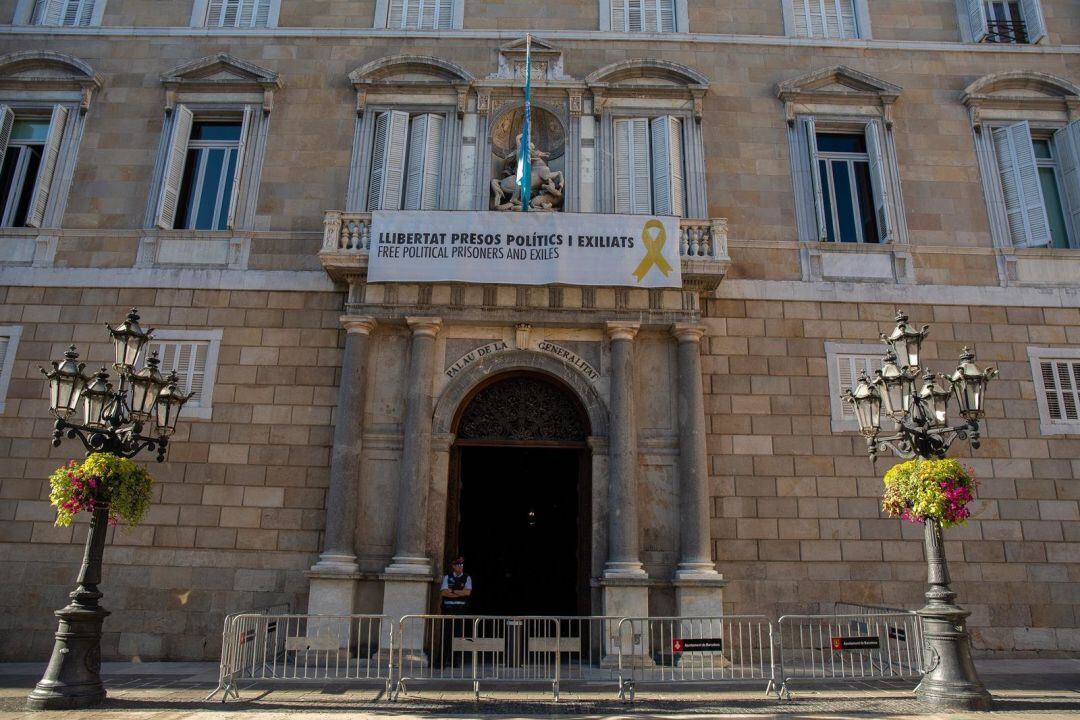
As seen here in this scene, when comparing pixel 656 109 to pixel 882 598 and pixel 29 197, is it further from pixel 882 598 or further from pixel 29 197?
pixel 29 197

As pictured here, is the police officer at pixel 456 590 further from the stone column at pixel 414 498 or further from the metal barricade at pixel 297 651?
the metal barricade at pixel 297 651

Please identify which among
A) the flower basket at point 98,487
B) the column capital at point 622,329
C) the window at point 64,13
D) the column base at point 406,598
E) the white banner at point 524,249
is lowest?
the column base at point 406,598

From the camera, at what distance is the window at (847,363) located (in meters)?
14.5

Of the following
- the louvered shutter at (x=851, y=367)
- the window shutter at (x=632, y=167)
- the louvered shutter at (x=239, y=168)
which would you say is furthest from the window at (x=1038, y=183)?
the louvered shutter at (x=239, y=168)

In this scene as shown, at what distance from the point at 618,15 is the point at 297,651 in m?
14.5

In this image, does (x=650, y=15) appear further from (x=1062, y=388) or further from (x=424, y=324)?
(x=1062, y=388)

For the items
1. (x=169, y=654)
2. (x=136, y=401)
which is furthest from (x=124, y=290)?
(x=169, y=654)

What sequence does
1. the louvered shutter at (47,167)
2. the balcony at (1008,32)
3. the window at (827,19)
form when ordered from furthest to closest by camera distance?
the balcony at (1008,32), the window at (827,19), the louvered shutter at (47,167)

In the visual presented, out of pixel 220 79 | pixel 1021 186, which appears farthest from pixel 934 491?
pixel 220 79

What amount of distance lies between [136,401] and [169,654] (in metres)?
5.51

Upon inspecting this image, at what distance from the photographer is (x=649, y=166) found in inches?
621

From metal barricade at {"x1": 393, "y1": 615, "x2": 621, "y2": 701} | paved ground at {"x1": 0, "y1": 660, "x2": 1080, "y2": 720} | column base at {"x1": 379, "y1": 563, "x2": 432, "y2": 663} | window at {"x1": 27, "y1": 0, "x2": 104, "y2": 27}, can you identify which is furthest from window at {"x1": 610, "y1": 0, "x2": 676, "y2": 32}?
paved ground at {"x1": 0, "y1": 660, "x2": 1080, "y2": 720}

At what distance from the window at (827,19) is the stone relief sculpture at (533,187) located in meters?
6.56

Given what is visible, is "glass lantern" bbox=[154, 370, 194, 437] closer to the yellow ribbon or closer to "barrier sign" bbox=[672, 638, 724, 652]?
"barrier sign" bbox=[672, 638, 724, 652]
